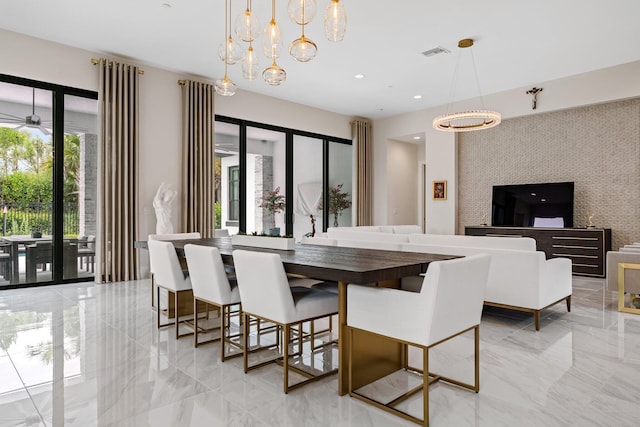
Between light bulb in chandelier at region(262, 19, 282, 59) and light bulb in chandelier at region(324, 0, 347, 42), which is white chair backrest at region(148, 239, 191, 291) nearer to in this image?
light bulb in chandelier at region(262, 19, 282, 59)

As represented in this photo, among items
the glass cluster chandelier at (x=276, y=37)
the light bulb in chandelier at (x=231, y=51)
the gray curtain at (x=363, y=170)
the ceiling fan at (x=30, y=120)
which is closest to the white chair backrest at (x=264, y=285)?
the glass cluster chandelier at (x=276, y=37)

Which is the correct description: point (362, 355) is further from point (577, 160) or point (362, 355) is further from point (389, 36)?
point (577, 160)

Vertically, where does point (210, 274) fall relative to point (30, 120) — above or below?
below

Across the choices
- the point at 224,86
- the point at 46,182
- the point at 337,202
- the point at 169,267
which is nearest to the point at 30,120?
the point at 46,182

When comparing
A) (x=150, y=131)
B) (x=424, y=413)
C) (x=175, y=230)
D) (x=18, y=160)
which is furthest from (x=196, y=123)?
(x=424, y=413)

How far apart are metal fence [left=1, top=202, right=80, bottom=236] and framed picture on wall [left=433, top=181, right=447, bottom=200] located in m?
6.69

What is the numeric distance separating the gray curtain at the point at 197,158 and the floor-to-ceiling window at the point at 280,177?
17.3 inches

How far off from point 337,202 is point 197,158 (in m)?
3.83

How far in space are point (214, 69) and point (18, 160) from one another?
3.03 meters

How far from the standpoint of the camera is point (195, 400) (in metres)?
2.17

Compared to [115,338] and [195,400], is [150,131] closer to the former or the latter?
[115,338]

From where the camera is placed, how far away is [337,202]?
31.6 feet

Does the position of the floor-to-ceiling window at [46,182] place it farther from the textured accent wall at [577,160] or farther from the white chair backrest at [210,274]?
the textured accent wall at [577,160]

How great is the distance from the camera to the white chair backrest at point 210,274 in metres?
2.75
